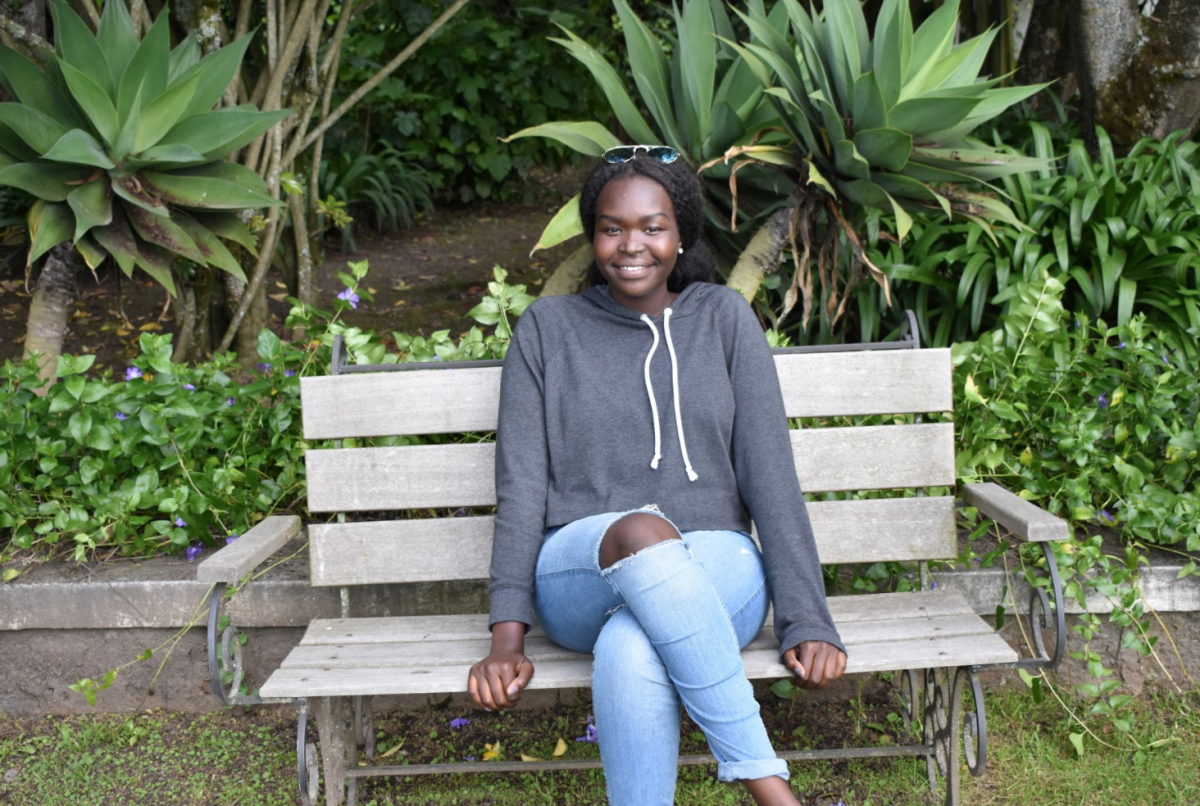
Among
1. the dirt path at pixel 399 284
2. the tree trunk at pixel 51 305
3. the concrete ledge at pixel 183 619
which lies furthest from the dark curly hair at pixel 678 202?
the dirt path at pixel 399 284

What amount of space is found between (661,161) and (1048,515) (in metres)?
1.20

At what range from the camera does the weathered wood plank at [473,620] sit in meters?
2.48

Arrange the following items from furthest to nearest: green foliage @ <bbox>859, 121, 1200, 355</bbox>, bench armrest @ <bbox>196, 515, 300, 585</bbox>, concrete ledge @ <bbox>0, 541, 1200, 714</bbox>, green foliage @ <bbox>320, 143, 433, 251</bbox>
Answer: green foliage @ <bbox>320, 143, 433, 251</bbox>
green foliage @ <bbox>859, 121, 1200, 355</bbox>
concrete ledge @ <bbox>0, 541, 1200, 714</bbox>
bench armrest @ <bbox>196, 515, 300, 585</bbox>

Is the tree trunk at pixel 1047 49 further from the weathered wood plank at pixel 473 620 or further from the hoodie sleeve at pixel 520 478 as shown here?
the hoodie sleeve at pixel 520 478

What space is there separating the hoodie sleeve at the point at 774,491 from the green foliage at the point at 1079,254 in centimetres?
147

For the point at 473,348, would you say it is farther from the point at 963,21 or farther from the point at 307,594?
the point at 963,21

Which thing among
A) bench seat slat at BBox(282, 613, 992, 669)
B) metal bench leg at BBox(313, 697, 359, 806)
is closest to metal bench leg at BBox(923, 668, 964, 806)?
bench seat slat at BBox(282, 613, 992, 669)

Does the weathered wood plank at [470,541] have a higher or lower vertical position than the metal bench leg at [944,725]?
higher

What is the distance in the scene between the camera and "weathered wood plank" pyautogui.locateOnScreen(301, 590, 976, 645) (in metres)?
2.48

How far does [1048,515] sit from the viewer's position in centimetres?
237

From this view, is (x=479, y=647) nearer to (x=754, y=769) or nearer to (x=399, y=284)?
(x=754, y=769)

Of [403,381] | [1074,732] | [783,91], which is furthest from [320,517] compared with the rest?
[1074,732]

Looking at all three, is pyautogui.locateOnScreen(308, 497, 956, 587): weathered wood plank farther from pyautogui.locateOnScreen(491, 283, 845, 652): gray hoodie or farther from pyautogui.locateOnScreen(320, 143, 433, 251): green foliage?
pyautogui.locateOnScreen(320, 143, 433, 251): green foliage

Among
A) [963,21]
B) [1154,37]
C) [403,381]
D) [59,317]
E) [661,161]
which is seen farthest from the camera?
[963,21]
